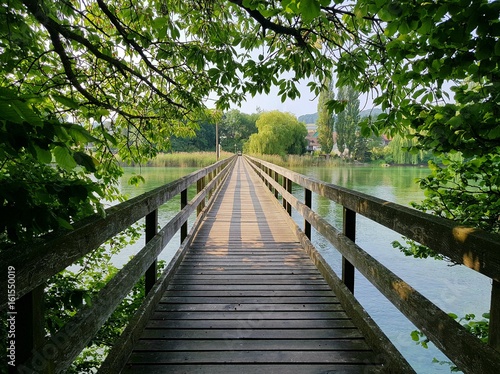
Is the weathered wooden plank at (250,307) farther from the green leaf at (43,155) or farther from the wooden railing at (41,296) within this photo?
the green leaf at (43,155)

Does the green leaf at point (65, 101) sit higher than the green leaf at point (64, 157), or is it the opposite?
the green leaf at point (65, 101)

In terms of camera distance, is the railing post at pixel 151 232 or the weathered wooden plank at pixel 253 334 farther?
the railing post at pixel 151 232

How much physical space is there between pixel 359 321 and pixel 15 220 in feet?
6.59

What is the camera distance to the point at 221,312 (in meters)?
2.70

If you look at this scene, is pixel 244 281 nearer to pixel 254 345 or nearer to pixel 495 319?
pixel 254 345

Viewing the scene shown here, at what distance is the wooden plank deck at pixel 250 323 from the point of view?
6.59ft

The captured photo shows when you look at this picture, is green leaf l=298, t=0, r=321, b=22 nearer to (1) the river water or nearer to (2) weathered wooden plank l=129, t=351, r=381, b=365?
(2) weathered wooden plank l=129, t=351, r=381, b=365

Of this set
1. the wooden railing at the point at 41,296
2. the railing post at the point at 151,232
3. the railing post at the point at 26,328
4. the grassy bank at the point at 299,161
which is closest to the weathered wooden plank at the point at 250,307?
the railing post at the point at 151,232

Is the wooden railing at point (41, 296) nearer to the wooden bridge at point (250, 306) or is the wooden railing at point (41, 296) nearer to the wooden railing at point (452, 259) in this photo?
the wooden bridge at point (250, 306)

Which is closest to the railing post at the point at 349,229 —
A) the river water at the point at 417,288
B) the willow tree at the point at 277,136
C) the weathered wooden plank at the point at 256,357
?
the weathered wooden plank at the point at 256,357

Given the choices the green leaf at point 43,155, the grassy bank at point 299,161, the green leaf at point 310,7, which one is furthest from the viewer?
the grassy bank at point 299,161

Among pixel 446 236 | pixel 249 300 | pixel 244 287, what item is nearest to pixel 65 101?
pixel 446 236

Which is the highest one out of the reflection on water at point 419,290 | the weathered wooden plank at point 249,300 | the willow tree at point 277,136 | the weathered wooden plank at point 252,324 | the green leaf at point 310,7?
the willow tree at point 277,136

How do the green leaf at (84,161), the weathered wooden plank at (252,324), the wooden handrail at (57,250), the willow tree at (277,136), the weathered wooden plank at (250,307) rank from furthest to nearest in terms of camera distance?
the willow tree at (277,136)
the weathered wooden plank at (250,307)
the weathered wooden plank at (252,324)
the green leaf at (84,161)
the wooden handrail at (57,250)
